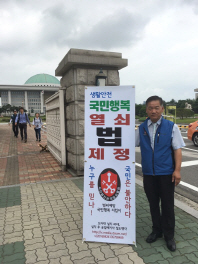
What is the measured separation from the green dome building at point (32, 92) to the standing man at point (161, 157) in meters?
97.3

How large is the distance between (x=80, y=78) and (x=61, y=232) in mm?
3543

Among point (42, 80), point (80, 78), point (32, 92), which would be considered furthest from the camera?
point (42, 80)

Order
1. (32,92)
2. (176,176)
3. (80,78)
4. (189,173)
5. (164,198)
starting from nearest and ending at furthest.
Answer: (176,176)
(164,198)
(80,78)
(189,173)
(32,92)

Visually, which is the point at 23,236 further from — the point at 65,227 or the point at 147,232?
the point at 147,232

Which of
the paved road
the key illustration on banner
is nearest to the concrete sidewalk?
the key illustration on banner

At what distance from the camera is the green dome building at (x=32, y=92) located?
3969 inches

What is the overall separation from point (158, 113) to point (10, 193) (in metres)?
3.55

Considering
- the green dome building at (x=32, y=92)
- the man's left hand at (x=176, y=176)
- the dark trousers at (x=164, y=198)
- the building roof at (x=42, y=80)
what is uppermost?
the building roof at (x=42, y=80)

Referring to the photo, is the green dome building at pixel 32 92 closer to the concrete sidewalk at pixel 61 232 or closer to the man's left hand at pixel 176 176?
the concrete sidewalk at pixel 61 232

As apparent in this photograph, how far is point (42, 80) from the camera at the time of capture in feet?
366

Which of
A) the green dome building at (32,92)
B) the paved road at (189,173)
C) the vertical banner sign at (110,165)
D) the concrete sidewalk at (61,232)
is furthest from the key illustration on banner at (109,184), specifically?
the green dome building at (32,92)

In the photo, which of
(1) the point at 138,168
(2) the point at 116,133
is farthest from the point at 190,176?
(2) the point at 116,133

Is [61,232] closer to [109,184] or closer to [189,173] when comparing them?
[109,184]

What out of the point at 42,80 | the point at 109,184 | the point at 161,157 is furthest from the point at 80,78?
the point at 42,80
